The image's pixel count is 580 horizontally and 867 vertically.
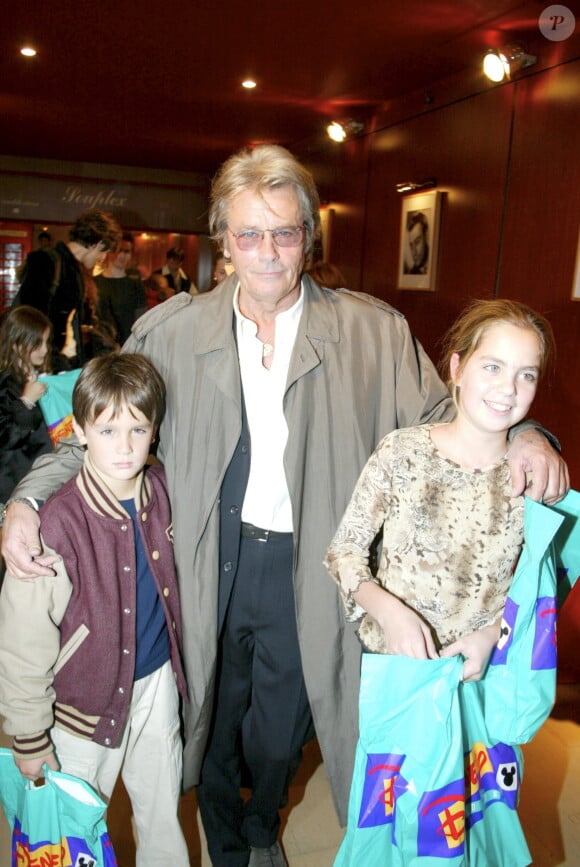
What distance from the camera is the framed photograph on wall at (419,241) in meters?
5.02

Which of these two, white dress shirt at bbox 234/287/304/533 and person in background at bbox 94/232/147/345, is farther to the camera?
person in background at bbox 94/232/147/345

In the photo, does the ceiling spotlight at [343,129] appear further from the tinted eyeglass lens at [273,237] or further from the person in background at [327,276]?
the tinted eyeglass lens at [273,237]

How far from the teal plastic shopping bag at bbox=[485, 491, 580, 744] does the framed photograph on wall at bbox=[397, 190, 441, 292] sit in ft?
13.3

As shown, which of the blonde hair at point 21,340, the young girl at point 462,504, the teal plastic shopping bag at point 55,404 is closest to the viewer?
the young girl at point 462,504

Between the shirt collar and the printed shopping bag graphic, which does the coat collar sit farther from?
the printed shopping bag graphic

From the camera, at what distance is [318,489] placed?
1.63m

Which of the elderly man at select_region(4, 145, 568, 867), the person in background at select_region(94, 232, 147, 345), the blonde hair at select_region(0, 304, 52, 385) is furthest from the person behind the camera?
the person in background at select_region(94, 232, 147, 345)

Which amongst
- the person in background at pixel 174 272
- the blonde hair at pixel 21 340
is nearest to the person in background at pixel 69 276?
the blonde hair at pixel 21 340

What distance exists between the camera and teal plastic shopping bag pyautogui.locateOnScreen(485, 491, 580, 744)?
1242mm

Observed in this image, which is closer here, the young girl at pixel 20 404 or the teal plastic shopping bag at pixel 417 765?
the teal plastic shopping bag at pixel 417 765

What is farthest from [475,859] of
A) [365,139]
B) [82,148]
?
[82,148]

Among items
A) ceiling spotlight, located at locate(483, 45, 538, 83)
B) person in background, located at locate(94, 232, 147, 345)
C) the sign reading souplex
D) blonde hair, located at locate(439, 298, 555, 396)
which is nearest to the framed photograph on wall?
ceiling spotlight, located at locate(483, 45, 538, 83)

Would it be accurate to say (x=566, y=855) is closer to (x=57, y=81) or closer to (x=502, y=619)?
(x=502, y=619)

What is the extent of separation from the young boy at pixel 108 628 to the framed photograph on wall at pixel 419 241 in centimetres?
387
